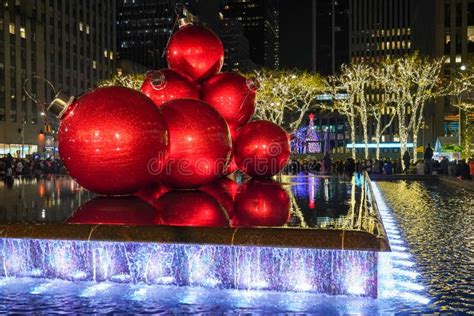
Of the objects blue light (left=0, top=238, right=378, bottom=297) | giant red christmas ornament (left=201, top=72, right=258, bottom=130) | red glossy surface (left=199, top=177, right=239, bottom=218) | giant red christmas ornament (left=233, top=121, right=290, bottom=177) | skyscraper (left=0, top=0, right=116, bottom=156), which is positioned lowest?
blue light (left=0, top=238, right=378, bottom=297)

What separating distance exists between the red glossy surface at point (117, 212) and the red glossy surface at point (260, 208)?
1270 mm

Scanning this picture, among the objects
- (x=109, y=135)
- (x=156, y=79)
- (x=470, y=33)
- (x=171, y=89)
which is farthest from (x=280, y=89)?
(x=470, y=33)

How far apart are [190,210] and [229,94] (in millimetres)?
4663

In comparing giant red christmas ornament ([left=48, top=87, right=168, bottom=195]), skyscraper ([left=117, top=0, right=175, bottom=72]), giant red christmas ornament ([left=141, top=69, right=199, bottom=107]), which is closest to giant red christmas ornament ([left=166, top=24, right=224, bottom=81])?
giant red christmas ornament ([left=141, top=69, right=199, bottom=107])

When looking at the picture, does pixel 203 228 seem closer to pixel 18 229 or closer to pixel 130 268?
pixel 130 268

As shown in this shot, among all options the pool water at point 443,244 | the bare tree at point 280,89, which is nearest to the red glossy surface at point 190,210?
the pool water at point 443,244

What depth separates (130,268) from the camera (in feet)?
22.7

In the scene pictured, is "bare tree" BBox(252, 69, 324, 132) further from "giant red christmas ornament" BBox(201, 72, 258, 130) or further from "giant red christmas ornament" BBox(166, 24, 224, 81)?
"giant red christmas ornament" BBox(166, 24, 224, 81)

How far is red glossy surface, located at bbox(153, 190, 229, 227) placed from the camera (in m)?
7.05

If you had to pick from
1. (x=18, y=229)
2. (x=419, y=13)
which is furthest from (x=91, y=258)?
(x=419, y=13)

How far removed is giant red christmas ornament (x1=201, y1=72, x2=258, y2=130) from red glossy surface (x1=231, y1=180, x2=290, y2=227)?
70.2 inches

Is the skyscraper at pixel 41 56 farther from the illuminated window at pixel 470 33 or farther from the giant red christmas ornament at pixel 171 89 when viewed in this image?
the giant red christmas ornament at pixel 171 89

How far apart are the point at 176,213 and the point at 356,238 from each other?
287 centimetres

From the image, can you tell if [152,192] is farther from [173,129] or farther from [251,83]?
[251,83]
